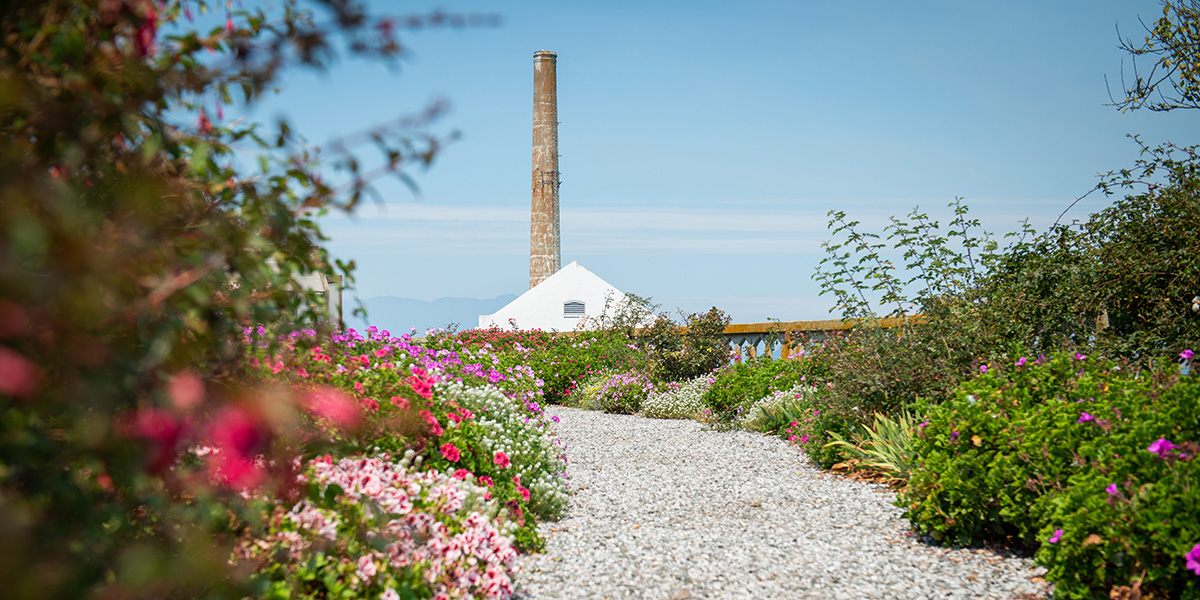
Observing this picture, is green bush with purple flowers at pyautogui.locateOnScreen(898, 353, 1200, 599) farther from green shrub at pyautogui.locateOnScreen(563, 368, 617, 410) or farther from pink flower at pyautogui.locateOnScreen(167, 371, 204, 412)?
green shrub at pyautogui.locateOnScreen(563, 368, 617, 410)

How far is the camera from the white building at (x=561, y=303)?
64.5 ft

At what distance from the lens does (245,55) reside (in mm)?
1568

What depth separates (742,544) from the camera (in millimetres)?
4660

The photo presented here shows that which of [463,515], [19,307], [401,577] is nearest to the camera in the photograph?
[19,307]

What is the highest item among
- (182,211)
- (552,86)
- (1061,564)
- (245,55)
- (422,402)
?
(552,86)

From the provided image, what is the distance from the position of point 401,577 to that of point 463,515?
70 cm

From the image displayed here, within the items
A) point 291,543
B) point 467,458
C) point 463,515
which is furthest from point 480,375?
point 291,543

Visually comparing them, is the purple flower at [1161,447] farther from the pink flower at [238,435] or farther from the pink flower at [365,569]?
the pink flower at [238,435]

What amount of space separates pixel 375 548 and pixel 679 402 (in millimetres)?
8121

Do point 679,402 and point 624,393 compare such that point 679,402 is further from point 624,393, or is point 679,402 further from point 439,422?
point 439,422

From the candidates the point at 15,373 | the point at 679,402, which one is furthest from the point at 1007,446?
the point at 679,402

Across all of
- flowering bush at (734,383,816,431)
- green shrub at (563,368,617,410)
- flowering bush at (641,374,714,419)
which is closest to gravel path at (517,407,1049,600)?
flowering bush at (734,383,816,431)

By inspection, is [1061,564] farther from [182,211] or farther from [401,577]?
[182,211]

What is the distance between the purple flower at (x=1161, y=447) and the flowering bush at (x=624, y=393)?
26.0 ft
